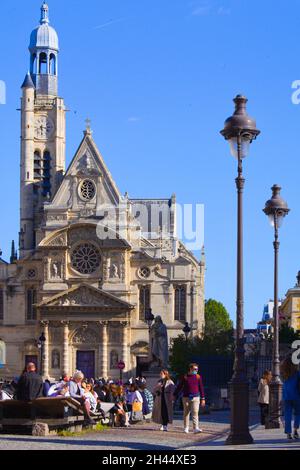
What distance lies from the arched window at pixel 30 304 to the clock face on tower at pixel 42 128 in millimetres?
11245

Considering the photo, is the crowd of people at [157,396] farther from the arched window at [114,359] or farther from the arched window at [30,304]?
the arched window at [30,304]

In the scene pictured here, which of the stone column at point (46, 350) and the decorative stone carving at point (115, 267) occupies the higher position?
the decorative stone carving at point (115, 267)

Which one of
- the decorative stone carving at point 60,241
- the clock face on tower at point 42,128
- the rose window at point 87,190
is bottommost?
the decorative stone carving at point 60,241

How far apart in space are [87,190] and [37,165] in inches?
253

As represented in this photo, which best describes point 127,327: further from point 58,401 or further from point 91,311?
point 58,401

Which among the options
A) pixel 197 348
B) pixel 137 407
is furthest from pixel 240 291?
pixel 197 348

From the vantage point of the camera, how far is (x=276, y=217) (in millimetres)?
33938

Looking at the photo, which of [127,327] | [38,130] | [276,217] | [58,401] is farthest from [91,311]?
[58,401]

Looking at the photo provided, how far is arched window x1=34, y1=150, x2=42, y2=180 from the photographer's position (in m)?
97.8

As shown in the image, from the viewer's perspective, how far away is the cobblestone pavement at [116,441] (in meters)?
22.1

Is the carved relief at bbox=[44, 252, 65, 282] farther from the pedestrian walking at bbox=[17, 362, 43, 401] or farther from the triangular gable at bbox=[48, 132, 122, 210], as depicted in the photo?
the pedestrian walking at bbox=[17, 362, 43, 401]

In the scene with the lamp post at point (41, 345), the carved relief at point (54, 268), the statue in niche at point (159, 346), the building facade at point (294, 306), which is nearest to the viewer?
the statue in niche at point (159, 346)

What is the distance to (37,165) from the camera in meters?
98.1

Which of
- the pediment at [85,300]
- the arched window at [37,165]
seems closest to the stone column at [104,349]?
the pediment at [85,300]
